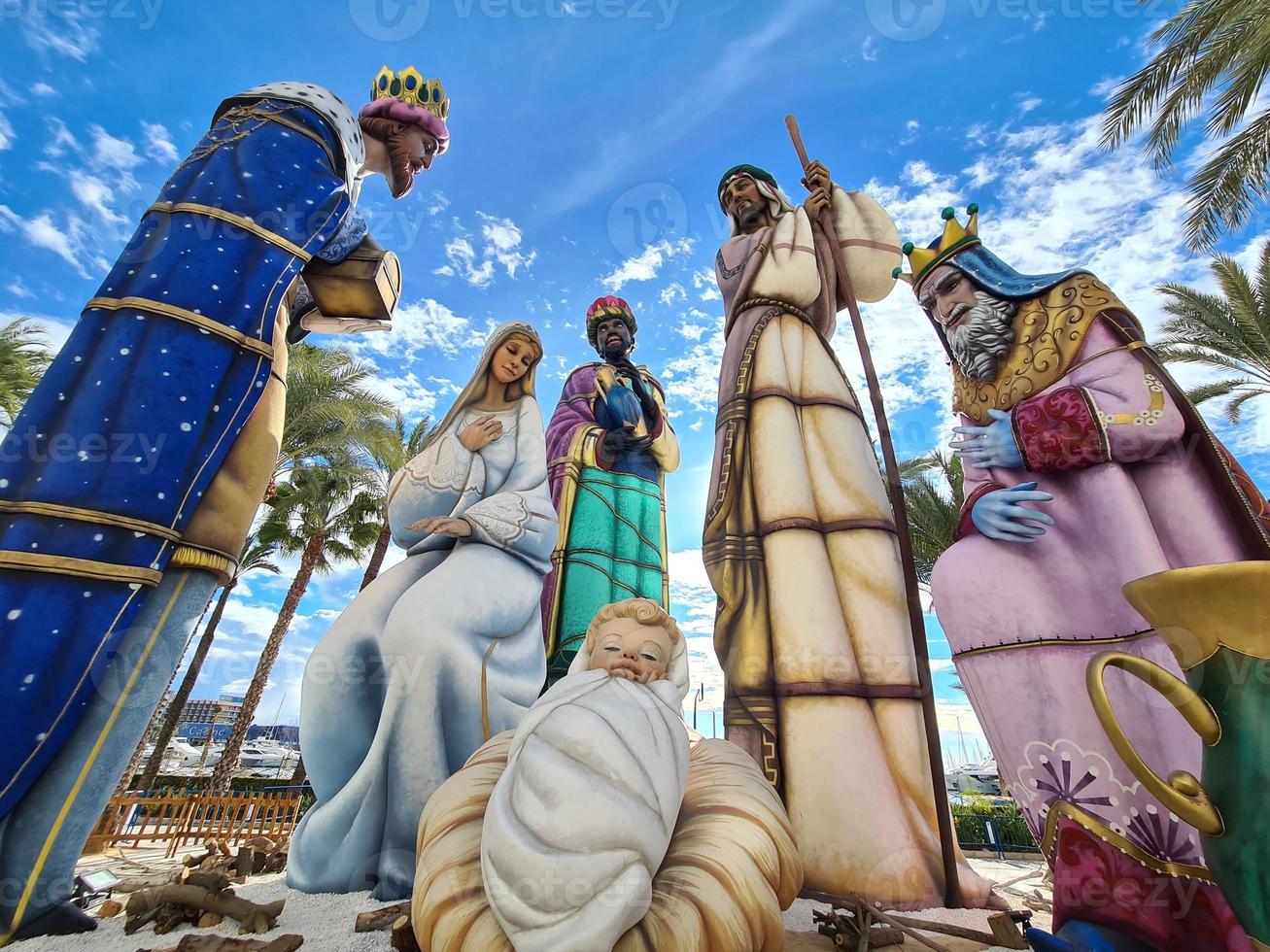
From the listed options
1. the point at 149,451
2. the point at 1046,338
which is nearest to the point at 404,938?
the point at 149,451

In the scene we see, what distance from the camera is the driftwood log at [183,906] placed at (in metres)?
1.97

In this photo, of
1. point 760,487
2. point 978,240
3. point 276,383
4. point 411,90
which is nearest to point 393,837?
point 276,383

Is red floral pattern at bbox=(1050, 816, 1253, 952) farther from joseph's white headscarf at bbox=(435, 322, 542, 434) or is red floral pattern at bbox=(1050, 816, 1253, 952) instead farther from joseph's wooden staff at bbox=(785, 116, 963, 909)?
joseph's white headscarf at bbox=(435, 322, 542, 434)

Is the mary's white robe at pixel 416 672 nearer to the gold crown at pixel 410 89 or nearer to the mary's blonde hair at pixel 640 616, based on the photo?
the mary's blonde hair at pixel 640 616

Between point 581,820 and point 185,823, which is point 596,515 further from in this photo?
point 185,823

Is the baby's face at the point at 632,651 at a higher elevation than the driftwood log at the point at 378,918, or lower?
higher

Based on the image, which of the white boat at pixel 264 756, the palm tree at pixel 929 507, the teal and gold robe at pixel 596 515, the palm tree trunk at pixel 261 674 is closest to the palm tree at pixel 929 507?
the palm tree at pixel 929 507

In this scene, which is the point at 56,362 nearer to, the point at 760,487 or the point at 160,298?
the point at 160,298

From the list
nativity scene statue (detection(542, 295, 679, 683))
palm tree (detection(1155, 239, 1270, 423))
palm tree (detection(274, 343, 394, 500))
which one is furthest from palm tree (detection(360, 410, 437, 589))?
palm tree (detection(1155, 239, 1270, 423))

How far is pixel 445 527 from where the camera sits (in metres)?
2.81

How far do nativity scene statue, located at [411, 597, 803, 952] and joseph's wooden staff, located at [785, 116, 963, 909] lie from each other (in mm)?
1463

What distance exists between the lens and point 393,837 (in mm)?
2375

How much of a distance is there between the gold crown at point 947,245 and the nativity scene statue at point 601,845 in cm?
229

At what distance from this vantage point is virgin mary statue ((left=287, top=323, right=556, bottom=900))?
2369 millimetres
